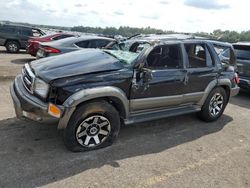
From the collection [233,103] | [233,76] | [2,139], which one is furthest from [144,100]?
[233,103]

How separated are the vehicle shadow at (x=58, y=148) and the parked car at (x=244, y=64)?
3217mm

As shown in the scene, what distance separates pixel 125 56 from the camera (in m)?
4.95

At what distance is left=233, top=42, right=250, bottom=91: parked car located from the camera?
8.61 m

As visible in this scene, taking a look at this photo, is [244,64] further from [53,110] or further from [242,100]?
[53,110]

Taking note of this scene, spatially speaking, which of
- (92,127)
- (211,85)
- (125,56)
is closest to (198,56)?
(211,85)

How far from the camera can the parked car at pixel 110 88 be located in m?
4.04

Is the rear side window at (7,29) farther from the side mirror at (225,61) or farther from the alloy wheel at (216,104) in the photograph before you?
the alloy wheel at (216,104)

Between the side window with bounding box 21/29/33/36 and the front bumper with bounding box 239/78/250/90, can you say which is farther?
the side window with bounding box 21/29/33/36

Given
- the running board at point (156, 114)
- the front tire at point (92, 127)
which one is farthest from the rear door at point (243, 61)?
the front tire at point (92, 127)

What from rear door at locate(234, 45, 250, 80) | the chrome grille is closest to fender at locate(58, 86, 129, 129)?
the chrome grille

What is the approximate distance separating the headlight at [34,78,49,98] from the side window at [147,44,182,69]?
1764 mm

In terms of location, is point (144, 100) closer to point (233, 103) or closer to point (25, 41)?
point (233, 103)

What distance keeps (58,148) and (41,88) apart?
0.97 m

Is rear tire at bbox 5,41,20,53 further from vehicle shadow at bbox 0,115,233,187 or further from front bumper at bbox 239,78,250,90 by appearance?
front bumper at bbox 239,78,250,90
